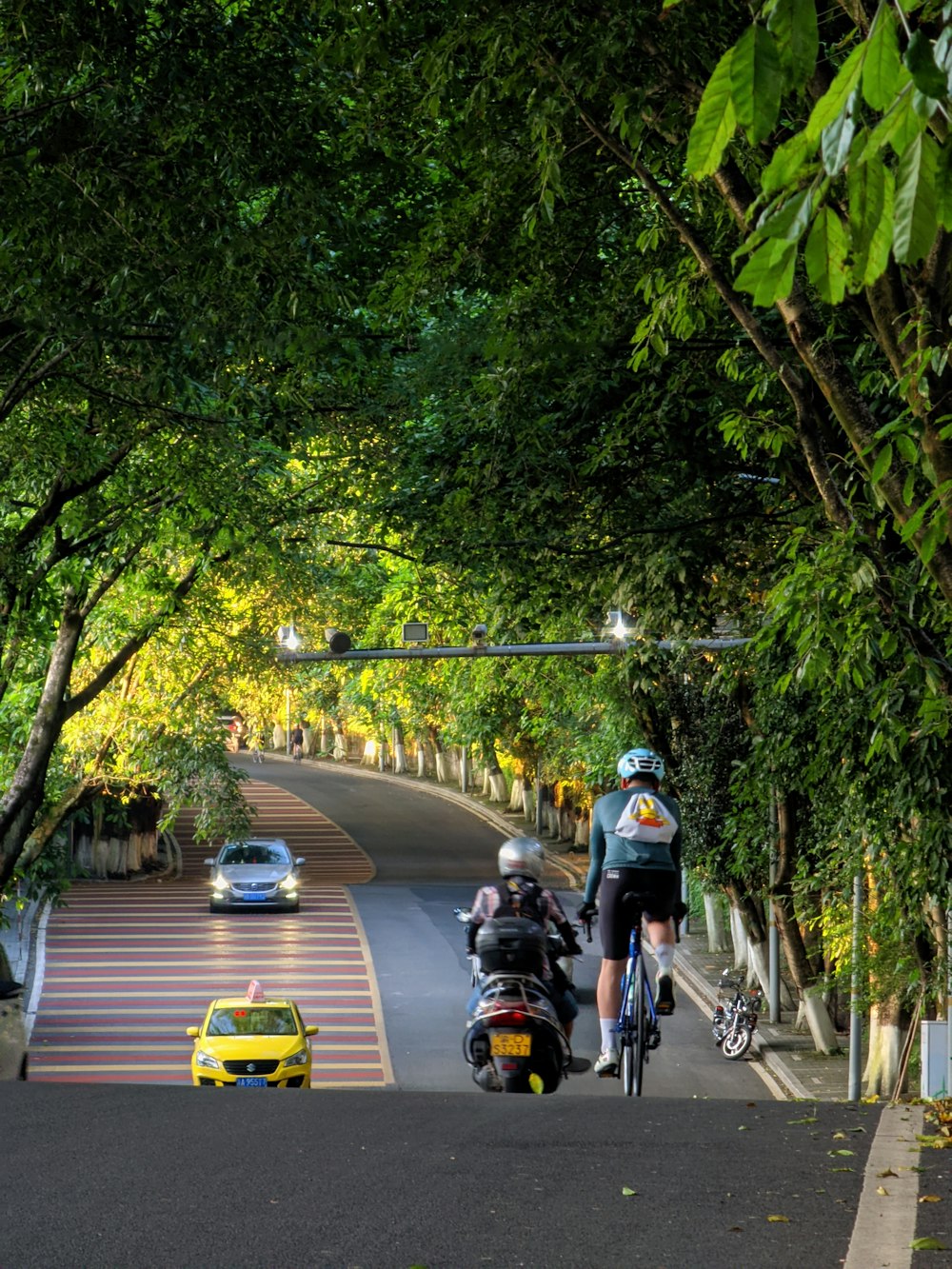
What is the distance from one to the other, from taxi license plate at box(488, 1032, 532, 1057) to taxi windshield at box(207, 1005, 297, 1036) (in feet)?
51.9

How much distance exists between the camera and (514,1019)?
942 cm

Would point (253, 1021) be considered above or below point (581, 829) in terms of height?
below

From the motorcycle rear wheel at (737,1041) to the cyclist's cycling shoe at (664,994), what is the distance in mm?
18732

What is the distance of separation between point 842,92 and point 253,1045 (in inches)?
904

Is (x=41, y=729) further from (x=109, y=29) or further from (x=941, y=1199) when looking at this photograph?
(x=941, y=1199)

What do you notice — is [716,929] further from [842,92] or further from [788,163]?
[842,92]

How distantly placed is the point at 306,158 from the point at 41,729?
444 inches

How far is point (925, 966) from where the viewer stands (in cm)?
1549

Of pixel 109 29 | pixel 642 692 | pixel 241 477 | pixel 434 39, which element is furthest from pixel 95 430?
pixel 642 692

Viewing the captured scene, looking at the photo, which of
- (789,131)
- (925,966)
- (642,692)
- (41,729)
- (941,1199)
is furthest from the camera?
(642,692)

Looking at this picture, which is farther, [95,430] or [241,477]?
[241,477]

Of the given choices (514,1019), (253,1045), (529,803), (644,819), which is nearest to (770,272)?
(644,819)

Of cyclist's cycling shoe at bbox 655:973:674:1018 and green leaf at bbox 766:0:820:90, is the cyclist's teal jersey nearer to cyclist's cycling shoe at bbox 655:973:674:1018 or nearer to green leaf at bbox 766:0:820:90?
cyclist's cycling shoe at bbox 655:973:674:1018

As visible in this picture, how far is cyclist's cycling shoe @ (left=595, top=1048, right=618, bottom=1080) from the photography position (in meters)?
9.55
